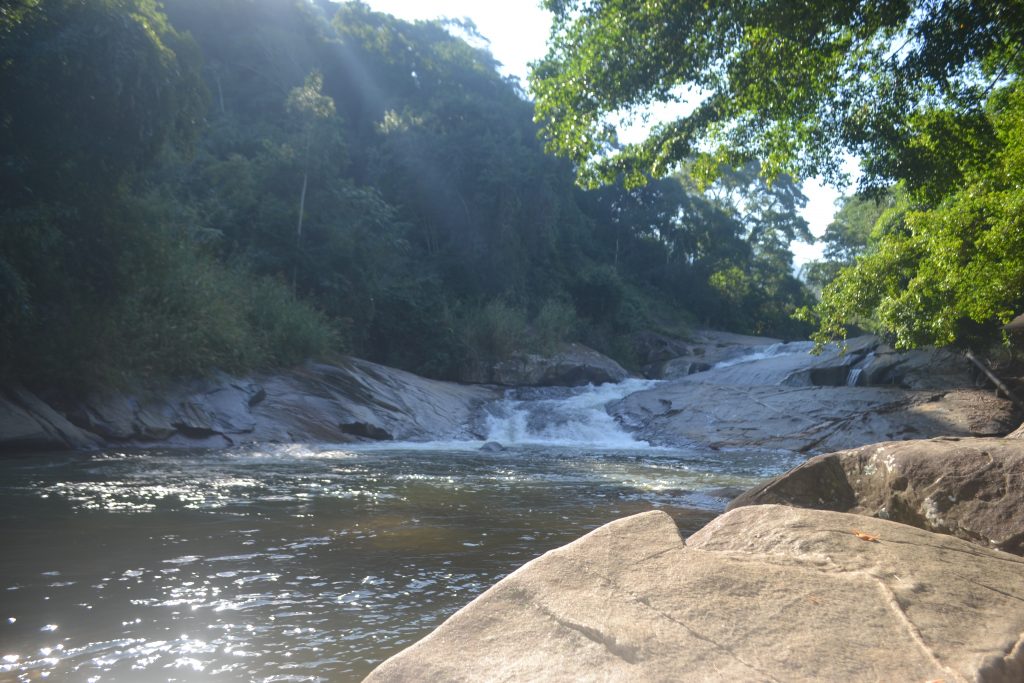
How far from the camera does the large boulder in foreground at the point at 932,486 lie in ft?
14.4

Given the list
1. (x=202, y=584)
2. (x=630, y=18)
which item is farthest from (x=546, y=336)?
(x=202, y=584)

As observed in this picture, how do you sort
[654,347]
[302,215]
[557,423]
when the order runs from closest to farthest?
[557,423] < [302,215] < [654,347]

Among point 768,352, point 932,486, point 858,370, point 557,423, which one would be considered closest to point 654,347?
point 768,352

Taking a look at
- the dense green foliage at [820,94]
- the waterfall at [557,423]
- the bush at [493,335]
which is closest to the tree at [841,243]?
the bush at [493,335]

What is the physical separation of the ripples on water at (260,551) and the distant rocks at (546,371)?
14817mm

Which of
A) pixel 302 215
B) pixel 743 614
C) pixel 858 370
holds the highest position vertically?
pixel 302 215

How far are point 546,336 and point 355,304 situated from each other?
7.03 meters

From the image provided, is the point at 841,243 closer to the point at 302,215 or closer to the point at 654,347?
the point at 654,347

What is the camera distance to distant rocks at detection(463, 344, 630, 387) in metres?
27.2

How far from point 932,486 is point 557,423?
1577cm

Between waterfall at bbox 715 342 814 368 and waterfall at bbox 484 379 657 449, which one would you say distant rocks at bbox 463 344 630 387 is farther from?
waterfall at bbox 715 342 814 368

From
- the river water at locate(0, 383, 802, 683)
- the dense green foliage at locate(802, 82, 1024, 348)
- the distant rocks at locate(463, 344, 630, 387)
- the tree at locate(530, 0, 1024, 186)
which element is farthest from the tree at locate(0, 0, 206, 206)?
the distant rocks at locate(463, 344, 630, 387)

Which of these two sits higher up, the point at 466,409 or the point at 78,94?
the point at 78,94

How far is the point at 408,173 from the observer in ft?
107
